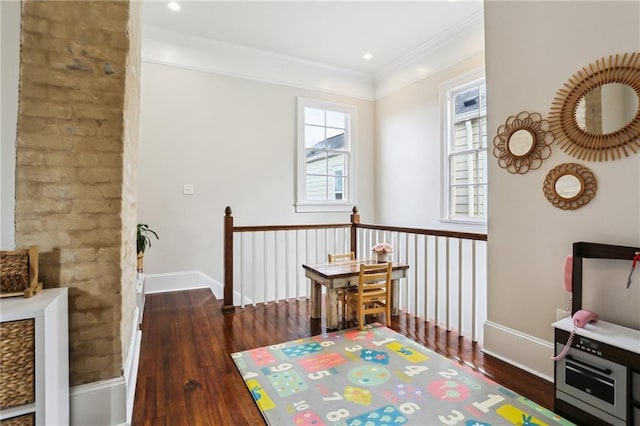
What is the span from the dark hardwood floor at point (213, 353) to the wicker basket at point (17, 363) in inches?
25.0

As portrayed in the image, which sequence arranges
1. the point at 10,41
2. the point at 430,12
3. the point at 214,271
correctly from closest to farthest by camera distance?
1. the point at 10,41
2. the point at 430,12
3. the point at 214,271

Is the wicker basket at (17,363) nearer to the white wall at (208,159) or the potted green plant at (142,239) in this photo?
the potted green plant at (142,239)

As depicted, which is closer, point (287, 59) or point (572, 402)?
point (572, 402)

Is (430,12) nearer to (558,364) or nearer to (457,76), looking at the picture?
(457,76)

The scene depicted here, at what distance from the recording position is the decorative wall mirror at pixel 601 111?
1724mm

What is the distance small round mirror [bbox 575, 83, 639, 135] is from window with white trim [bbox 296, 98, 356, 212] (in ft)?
11.4

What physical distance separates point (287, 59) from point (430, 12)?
2.04 m

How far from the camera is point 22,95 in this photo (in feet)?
4.75

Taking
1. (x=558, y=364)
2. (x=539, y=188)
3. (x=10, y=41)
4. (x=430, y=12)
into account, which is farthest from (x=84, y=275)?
(x=430, y=12)

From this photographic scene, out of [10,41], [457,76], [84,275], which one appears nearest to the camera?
[10,41]

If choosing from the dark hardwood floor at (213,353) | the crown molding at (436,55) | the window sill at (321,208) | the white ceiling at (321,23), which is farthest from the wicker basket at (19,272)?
the crown molding at (436,55)

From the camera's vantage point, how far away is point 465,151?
13.3ft

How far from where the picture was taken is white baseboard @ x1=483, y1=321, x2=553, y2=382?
6.94ft

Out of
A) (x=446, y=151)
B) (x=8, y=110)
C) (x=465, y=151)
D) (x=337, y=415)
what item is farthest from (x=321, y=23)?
(x=337, y=415)
